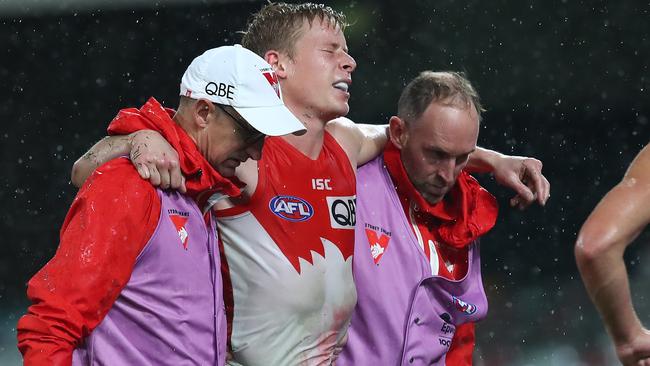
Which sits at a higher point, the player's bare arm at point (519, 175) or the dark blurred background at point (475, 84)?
the player's bare arm at point (519, 175)

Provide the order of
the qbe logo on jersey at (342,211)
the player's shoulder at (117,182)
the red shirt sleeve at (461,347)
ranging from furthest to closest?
the red shirt sleeve at (461,347) < the qbe logo on jersey at (342,211) < the player's shoulder at (117,182)

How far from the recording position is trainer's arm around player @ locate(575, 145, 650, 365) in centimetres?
246

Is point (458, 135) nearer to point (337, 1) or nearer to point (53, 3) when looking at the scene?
point (337, 1)

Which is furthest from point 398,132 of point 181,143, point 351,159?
point 181,143

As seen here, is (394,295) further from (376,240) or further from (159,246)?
(159,246)

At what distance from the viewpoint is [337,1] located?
8.49 m

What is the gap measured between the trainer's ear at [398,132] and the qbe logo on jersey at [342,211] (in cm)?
42

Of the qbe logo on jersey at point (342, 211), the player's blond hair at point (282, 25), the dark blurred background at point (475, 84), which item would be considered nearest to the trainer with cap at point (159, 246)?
the qbe logo on jersey at point (342, 211)

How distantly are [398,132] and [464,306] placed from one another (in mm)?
688

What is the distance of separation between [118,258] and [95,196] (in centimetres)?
17

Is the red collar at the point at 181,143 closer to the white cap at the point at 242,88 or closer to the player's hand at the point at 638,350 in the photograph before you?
the white cap at the point at 242,88

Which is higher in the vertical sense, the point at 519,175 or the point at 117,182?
the point at 117,182

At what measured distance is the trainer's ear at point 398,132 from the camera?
3.89 meters

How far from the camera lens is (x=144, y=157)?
279 cm
